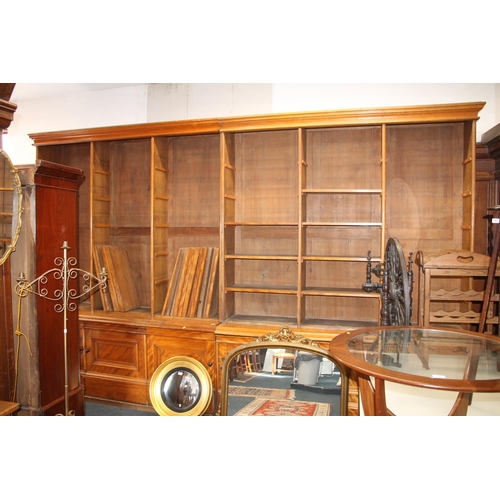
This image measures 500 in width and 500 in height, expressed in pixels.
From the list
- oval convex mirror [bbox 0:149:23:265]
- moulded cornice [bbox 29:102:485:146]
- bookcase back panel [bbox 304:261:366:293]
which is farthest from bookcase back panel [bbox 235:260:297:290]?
oval convex mirror [bbox 0:149:23:265]

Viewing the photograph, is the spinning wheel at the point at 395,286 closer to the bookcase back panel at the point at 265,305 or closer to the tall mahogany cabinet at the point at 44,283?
the bookcase back panel at the point at 265,305

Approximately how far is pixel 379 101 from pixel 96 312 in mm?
2757

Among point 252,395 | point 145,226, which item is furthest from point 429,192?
point 145,226

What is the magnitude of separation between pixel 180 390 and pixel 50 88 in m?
2.86

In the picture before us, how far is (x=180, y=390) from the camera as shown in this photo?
8.46ft

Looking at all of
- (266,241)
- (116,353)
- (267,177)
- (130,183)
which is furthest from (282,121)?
(116,353)

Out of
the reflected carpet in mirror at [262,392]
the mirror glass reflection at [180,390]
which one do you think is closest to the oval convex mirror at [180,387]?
the mirror glass reflection at [180,390]

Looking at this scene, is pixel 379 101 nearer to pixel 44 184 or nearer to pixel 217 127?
pixel 217 127

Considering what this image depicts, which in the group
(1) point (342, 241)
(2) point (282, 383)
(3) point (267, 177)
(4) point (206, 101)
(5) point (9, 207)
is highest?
(4) point (206, 101)

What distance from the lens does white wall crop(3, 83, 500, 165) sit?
297 cm

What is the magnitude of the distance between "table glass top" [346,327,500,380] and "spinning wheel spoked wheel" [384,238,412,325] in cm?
15

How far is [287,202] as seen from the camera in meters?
3.28

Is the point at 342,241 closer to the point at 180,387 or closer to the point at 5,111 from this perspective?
the point at 180,387
